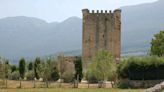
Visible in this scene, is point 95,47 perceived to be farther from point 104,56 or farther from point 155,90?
point 155,90

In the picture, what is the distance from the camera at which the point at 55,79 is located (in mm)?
77312

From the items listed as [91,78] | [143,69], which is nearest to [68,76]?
[91,78]

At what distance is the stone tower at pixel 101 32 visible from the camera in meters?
94.2

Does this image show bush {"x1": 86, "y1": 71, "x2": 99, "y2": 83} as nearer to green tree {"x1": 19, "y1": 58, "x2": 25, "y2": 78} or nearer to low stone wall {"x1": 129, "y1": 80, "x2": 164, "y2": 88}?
low stone wall {"x1": 129, "y1": 80, "x2": 164, "y2": 88}

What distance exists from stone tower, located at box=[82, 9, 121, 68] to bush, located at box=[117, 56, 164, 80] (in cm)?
2941

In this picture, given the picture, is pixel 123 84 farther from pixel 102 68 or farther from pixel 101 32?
pixel 101 32

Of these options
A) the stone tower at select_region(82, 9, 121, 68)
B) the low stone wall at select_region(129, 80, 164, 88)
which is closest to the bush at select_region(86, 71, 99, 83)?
the low stone wall at select_region(129, 80, 164, 88)

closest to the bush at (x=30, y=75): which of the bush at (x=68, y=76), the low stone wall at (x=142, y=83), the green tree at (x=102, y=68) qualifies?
the bush at (x=68, y=76)

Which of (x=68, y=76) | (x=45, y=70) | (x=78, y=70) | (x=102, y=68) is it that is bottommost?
(x=68, y=76)

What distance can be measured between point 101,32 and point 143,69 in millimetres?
32268

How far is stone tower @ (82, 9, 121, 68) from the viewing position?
9419cm

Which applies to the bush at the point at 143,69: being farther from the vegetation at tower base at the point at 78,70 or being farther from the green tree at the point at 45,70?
the vegetation at tower base at the point at 78,70

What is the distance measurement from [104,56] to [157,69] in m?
9.61

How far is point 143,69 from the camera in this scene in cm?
6344
